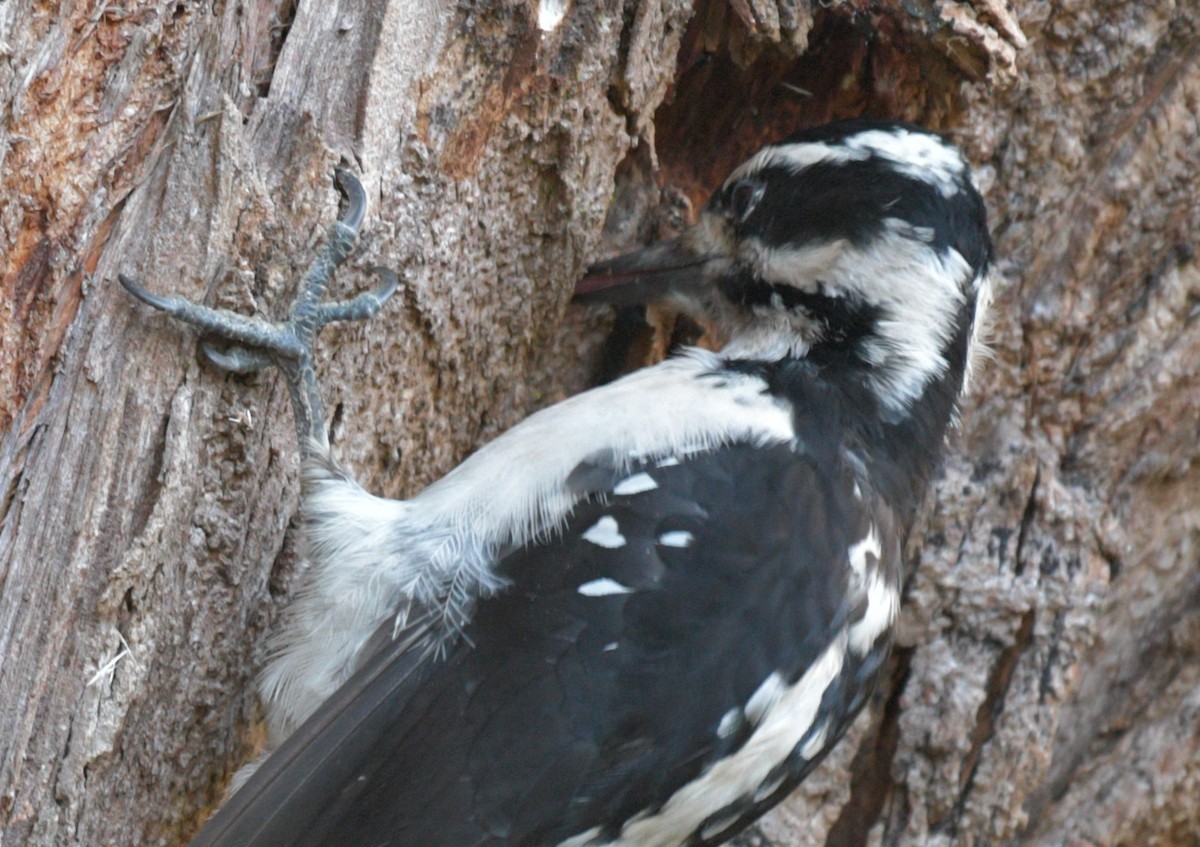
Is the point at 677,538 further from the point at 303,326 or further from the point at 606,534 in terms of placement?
the point at 303,326

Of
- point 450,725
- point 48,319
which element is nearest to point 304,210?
point 48,319

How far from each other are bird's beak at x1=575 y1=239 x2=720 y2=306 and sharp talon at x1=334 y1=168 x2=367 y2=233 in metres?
0.56

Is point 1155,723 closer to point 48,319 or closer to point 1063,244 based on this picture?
point 1063,244

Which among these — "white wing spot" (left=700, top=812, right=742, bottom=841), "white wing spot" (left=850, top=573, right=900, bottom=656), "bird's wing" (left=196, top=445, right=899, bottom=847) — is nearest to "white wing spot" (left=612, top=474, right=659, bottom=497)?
"bird's wing" (left=196, top=445, right=899, bottom=847)

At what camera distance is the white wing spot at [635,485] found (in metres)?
1.94

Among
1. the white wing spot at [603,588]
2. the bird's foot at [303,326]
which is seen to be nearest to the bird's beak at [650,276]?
the bird's foot at [303,326]

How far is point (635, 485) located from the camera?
6.39 ft

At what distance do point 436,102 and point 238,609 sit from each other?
832 mm

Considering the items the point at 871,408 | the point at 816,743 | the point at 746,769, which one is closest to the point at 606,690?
the point at 746,769

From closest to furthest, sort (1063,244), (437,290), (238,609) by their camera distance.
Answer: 1. (238,609)
2. (437,290)
3. (1063,244)

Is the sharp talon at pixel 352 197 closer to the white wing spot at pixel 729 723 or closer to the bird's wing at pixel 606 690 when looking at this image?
the bird's wing at pixel 606 690

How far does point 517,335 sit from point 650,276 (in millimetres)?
266

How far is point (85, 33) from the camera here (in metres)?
1.67

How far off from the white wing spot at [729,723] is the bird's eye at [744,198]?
0.90 m
